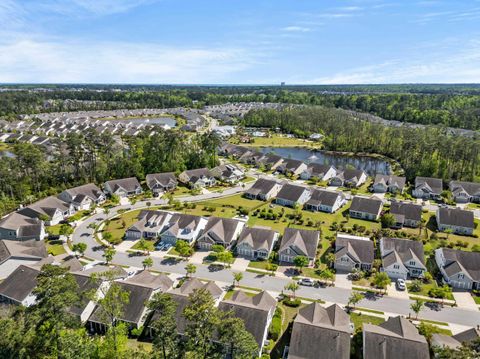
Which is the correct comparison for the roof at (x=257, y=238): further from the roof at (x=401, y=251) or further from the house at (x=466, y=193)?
the house at (x=466, y=193)

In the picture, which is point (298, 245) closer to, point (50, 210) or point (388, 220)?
point (388, 220)

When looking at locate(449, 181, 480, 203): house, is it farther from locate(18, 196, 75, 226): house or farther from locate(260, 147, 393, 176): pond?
locate(18, 196, 75, 226): house

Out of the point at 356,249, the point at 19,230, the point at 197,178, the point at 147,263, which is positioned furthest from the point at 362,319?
the point at 197,178

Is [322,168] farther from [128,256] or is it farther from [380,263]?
[128,256]

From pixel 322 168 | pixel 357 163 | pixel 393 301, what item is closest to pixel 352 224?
pixel 393 301

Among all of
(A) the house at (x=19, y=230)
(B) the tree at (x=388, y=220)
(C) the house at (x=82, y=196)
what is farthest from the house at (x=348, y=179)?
(A) the house at (x=19, y=230)
